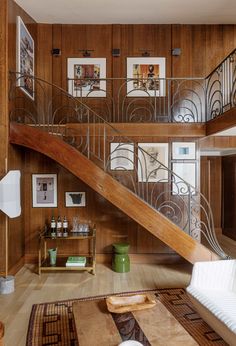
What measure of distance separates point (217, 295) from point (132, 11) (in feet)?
16.4

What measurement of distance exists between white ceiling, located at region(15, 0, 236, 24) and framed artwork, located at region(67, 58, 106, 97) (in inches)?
30.1

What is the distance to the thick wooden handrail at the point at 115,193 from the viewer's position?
394 centimetres

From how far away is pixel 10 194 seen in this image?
12.3 feet

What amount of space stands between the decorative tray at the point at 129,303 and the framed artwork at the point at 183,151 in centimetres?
313

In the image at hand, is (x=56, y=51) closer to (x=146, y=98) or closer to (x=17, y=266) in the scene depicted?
(x=146, y=98)

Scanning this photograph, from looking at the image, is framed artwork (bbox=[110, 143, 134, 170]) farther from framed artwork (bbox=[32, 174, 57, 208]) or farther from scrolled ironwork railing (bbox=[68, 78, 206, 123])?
framed artwork (bbox=[32, 174, 57, 208])

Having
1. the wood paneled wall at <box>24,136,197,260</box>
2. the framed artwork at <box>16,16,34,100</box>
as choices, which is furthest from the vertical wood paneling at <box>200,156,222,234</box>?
the framed artwork at <box>16,16,34,100</box>

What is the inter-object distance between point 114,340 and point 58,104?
479 cm

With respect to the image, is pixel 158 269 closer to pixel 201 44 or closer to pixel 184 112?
pixel 184 112

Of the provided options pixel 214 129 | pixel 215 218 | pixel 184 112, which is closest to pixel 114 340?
pixel 214 129

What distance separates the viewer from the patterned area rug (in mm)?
2787

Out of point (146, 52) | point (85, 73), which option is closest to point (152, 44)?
point (146, 52)

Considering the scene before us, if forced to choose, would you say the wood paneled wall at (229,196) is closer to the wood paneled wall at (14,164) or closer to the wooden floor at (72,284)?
the wooden floor at (72,284)

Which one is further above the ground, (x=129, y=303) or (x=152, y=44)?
(x=152, y=44)
